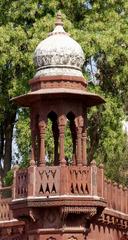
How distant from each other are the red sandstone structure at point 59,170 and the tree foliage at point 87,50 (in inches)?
316

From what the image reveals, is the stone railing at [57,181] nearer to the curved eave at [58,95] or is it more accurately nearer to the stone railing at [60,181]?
the stone railing at [60,181]

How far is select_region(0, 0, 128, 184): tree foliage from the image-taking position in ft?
93.6

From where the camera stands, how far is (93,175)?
1816cm

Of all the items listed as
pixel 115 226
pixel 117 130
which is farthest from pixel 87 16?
pixel 115 226

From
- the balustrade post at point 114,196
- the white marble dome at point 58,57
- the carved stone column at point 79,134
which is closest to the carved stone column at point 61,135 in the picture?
the carved stone column at point 79,134

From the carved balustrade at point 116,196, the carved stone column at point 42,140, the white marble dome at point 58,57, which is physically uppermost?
the white marble dome at point 58,57

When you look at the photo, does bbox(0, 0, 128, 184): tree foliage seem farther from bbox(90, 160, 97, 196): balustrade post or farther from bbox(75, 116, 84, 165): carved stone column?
bbox(90, 160, 97, 196): balustrade post

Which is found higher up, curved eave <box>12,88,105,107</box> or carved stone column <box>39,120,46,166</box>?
curved eave <box>12,88,105,107</box>

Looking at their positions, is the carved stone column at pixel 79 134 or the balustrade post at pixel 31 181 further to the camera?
the carved stone column at pixel 79 134

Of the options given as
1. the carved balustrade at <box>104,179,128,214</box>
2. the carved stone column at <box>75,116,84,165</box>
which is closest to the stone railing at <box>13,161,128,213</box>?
the carved stone column at <box>75,116,84,165</box>

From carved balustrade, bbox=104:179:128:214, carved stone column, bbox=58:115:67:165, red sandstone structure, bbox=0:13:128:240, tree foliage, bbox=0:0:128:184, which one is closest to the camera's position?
red sandstone structure, bbox=0:13:128:240

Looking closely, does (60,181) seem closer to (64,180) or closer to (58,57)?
(64,180)

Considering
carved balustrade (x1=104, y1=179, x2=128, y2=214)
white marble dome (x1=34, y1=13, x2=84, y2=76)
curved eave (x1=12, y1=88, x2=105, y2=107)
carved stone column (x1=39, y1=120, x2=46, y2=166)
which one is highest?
white marble dome (x1=34, y1=13, x2=84, y2=76)

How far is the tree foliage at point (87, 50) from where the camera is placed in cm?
2852
